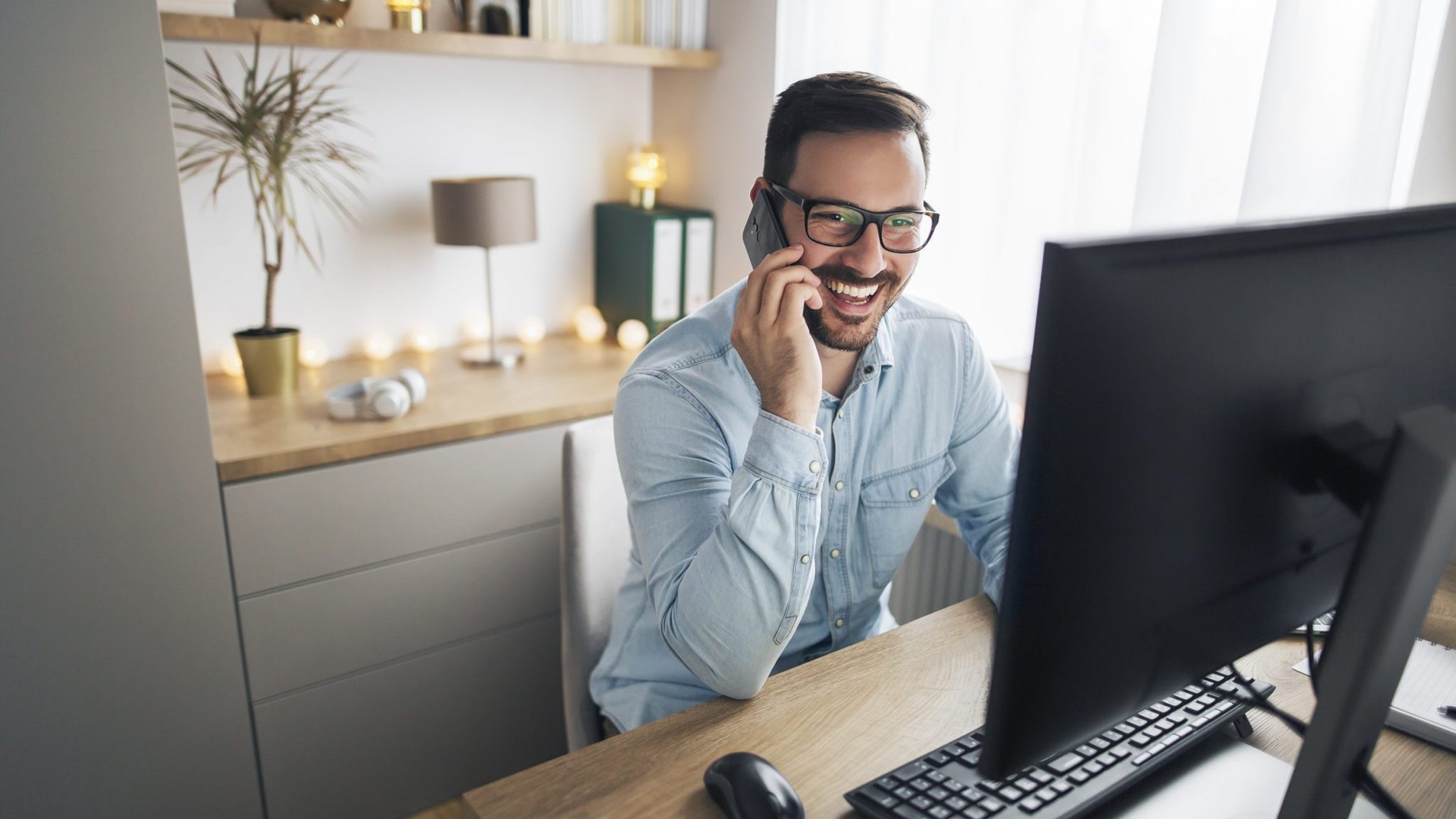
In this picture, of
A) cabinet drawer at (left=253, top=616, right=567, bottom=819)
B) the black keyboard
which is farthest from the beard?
cabinet drawer at (left=253, top=616, right=567, bottom=819)

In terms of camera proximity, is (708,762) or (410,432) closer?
(708,762)

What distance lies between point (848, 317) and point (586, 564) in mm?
499

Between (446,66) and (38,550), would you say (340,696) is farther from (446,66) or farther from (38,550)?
(446,66)

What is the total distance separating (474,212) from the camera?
2195 mm

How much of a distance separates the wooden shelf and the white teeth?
135 centimetres

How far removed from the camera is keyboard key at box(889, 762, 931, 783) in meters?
0.80

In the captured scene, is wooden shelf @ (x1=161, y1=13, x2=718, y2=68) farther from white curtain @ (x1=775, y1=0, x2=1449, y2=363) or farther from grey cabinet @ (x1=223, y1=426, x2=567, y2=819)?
grey cabinet @ (x1=223, y1=426, x2=567, y2=819)

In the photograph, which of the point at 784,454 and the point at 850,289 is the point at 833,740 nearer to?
the point at 784,454

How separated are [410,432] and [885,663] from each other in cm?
115

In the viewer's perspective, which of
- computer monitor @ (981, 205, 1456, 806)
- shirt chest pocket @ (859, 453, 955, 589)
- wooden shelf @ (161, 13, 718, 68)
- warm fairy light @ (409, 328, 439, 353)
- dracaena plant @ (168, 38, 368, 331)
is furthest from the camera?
warm fairy light @ (409, 328, 439, 353)

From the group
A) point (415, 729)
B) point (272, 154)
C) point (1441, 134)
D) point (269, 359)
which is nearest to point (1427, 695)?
point (1441, 134)

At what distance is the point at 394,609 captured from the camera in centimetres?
193

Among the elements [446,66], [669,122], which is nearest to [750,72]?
[669,122]

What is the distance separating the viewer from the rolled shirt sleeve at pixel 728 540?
980mm
